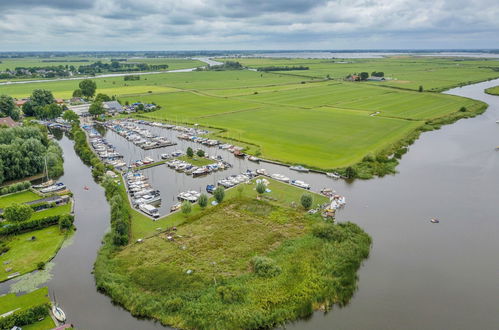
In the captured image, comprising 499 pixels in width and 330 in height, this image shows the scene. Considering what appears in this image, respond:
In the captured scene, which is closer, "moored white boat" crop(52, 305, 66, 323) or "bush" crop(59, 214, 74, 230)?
"moored white boat" crop(52, 305, 66, 323)

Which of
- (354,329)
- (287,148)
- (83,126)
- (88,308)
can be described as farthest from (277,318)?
(83,126)

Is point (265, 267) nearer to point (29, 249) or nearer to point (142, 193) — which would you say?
point (142, 193)

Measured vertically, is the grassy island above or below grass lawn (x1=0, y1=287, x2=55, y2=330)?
above

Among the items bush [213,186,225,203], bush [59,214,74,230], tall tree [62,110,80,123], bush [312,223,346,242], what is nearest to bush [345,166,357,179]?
bush [312,223,346,242]

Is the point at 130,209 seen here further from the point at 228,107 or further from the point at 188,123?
the point at 228,107

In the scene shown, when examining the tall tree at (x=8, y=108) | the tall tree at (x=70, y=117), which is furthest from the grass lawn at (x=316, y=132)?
the tall tree at (x=8, y=108)

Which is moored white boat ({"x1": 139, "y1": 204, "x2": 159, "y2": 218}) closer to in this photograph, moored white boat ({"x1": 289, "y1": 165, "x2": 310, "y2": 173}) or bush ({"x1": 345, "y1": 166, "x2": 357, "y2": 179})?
moored white boat ({"x1": 289, "y1": 165, "x2": 310, "y2": 173})
